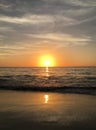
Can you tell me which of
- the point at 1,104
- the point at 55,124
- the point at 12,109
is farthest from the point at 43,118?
the point at 1,104

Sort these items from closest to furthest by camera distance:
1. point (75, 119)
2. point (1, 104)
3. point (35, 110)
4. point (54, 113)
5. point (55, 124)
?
point (55, 124), point (75, 119), point (54, 113), point (35, 110), point (1, 104)

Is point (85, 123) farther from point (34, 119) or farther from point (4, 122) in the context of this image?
point (4, 122)

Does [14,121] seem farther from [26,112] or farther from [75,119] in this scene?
[75,119]

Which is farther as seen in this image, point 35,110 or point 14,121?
point 35,110

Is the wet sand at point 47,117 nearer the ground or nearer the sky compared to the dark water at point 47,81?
nearer the ground

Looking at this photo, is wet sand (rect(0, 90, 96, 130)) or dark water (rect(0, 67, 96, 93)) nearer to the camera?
wet sand (rect(0, 90, 96, 130))

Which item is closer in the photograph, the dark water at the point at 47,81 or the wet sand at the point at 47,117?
the wet sand at the point at 47,117

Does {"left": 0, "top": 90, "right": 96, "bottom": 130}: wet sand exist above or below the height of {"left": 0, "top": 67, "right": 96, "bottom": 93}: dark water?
below

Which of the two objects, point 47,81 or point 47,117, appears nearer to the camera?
point 47,117

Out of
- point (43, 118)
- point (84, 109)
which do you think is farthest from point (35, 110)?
point (84, 109)

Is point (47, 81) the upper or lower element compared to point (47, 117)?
upper

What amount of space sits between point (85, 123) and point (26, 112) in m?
2.86

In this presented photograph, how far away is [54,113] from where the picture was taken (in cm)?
951

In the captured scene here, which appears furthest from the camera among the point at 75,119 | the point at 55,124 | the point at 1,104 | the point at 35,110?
the point at 1,104
